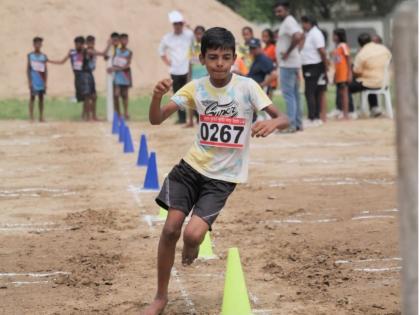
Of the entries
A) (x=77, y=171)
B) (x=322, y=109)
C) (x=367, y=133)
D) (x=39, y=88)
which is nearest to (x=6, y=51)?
(x=39, y=88)

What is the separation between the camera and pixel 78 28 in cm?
3419

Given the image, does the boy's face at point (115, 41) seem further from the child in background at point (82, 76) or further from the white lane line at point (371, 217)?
the white lane line at point (371, 217)

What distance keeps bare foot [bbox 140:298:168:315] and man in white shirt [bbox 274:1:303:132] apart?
11.2m

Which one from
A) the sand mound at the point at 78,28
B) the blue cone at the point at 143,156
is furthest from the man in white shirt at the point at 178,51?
the sand mound at the point at 78,28

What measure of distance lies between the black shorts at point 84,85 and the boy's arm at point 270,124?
14910 mm

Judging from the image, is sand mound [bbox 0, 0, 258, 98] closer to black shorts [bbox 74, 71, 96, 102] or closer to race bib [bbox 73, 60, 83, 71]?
race bib [bbox 73, 60, 83, 71]

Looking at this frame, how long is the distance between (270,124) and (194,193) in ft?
2.29

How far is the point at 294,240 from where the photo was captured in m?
8.87

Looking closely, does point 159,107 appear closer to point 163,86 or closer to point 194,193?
point 163,86

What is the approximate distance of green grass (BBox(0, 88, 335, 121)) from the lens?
22830 millimetres

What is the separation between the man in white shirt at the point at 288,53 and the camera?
1734cm

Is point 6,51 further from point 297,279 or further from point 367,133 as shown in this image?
point 297,279

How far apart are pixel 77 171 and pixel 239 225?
4.48m

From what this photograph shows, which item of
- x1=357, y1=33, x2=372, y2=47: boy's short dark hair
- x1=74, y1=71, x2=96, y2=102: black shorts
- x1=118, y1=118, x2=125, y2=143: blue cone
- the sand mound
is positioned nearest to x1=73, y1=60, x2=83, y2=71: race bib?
x1=74, y1=71, x2=96, y2=102: black shorts
